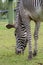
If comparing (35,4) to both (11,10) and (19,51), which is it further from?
(11,10)

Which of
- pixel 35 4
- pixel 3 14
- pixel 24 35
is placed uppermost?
pixel 35 4

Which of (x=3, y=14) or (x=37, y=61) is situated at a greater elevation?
(x=37, y=61)

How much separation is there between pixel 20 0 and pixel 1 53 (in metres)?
2.05

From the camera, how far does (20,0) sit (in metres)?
7.26

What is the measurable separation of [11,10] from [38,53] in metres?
10.3

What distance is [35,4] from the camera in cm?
671

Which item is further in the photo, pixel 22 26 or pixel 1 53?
pixel 1 53

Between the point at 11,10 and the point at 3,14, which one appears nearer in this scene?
the point at 11,10

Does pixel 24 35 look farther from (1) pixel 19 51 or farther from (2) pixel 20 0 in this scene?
(2) pixel 20 0

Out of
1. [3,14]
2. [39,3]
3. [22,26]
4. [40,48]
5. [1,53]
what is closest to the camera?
[39,3]

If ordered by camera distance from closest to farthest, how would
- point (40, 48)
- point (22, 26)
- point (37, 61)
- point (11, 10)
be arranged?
point (37, 61) < point (22, 26) < point (40, 48) < point (11, 10)

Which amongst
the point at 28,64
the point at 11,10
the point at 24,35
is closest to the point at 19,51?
the point at 24,35

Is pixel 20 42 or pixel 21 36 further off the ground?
pixel 21 36

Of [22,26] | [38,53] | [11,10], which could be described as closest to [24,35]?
[22,26]
